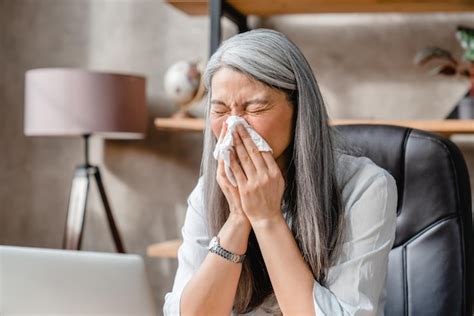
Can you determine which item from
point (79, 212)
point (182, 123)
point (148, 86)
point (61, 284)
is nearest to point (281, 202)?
point (61, 284)

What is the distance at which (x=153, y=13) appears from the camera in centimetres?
275

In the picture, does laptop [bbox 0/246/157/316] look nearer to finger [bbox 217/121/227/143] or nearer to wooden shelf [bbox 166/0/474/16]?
finger [bbox 217/121/227/143]

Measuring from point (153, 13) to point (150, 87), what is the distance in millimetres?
304

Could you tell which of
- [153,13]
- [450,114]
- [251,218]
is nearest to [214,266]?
[251,218]

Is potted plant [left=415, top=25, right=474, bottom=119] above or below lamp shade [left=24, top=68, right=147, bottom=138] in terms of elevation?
above

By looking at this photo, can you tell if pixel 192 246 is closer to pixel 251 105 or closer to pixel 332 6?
pixel 251 105

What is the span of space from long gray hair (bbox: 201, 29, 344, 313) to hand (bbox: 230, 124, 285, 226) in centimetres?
5

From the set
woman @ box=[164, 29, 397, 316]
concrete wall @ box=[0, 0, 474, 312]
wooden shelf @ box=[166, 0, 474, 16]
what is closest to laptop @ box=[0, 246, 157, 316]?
woman @ box=[164, 29, 397, 316]

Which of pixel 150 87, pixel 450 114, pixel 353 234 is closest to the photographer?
pixel 353 234

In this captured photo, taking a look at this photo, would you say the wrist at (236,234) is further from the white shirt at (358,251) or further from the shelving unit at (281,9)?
the shelving unit at (281,9)

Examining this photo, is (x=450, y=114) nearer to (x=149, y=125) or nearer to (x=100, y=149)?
(x=149, y=125)

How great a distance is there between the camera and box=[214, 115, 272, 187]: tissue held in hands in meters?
1.15

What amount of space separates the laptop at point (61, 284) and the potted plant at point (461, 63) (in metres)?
1.56

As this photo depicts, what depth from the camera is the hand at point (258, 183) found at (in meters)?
1.19
